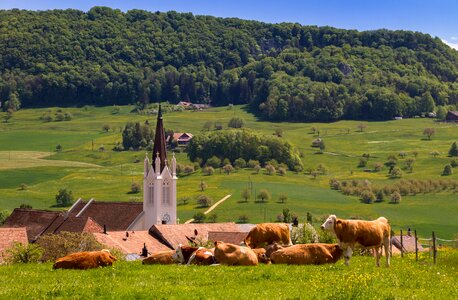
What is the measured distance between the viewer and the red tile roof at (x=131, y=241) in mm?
65812

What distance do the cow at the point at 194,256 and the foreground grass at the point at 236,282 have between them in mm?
1048

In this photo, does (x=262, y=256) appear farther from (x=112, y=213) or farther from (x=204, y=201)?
(x=204, y=201)

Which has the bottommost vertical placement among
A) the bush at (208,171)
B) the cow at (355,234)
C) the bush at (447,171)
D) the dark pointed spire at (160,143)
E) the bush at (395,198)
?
the bush at (395,198)

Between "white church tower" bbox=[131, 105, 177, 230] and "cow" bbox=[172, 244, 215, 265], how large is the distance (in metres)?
65.8

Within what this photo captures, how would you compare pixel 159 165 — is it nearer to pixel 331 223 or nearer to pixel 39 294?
pixel 331 223

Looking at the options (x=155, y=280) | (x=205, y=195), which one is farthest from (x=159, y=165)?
(x=155, y=280)

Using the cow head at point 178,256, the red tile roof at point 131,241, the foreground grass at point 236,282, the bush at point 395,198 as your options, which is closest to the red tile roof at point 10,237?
the red tile roof at point 131,241

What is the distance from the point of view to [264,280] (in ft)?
75.1

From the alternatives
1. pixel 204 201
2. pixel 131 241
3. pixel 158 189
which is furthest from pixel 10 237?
pixel 204 201

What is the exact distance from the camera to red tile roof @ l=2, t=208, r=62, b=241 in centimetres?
8261

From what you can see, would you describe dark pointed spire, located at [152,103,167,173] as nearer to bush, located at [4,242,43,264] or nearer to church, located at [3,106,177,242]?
church, located at [3,106,177,242]

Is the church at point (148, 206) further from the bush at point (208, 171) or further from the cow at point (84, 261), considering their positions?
the bush at point (208, 171)

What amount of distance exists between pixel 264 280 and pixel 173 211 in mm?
73910

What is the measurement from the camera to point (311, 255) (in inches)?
1083
